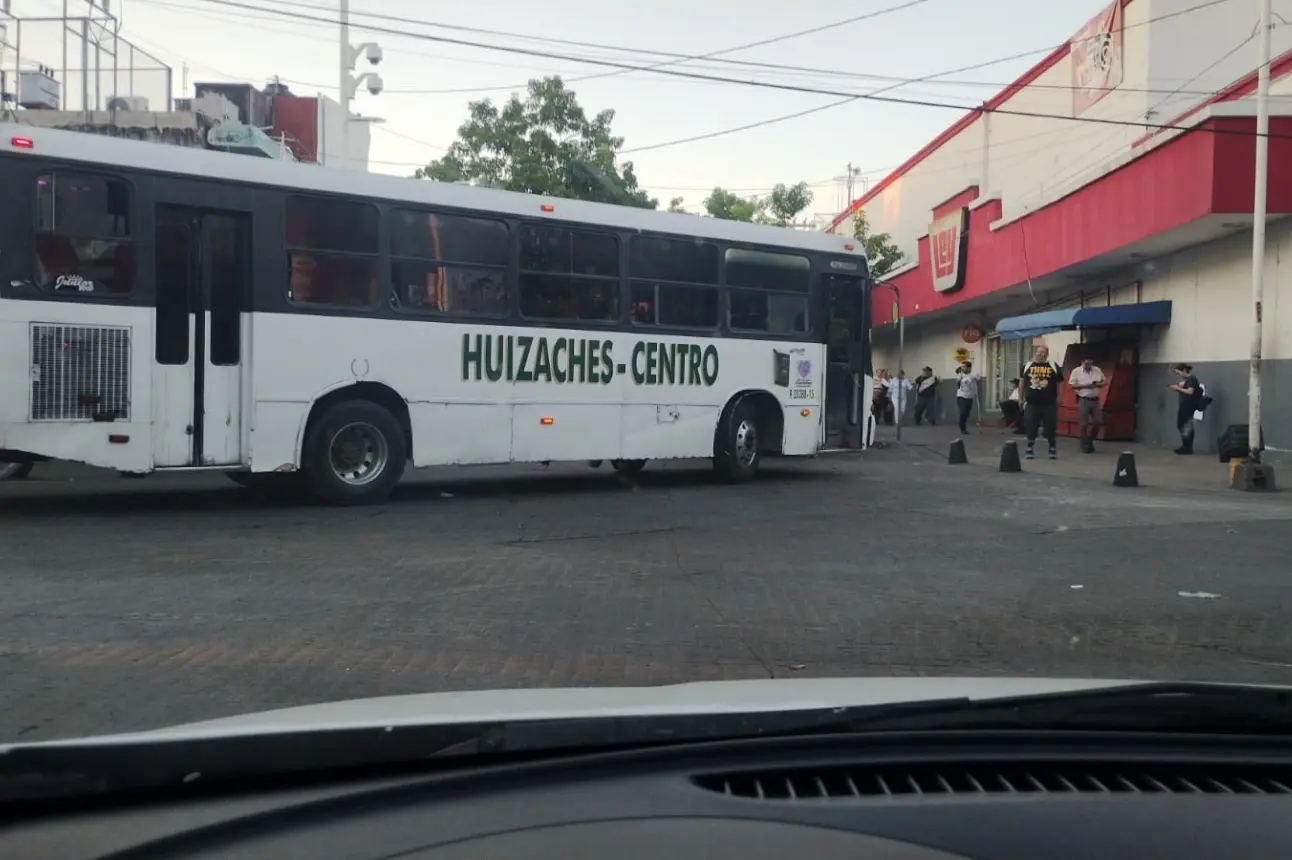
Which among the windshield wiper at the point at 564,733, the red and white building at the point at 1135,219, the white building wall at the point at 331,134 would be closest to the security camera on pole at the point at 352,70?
the white building wall at the point at 331,134

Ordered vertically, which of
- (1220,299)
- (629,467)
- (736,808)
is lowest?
(629,467)

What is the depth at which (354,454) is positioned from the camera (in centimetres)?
1177

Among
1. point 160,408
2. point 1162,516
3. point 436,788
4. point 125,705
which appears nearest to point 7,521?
point 160,408

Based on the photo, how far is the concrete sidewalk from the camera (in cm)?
1591

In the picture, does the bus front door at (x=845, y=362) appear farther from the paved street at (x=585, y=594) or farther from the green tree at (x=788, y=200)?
the green tree at (x=788, y=200)

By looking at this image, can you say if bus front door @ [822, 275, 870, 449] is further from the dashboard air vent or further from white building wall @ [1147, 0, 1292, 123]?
the dashboard air vent

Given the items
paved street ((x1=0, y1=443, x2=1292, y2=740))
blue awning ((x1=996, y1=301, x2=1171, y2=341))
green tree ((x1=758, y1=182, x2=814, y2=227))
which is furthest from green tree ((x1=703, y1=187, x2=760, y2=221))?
paved street ((x1=0, y1=443, x2=1292, y2=740))

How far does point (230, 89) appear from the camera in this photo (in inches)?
1278

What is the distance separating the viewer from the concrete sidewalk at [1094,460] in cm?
1591

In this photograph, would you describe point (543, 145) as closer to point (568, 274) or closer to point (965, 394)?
point (965, 394)

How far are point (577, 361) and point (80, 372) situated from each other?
521cm

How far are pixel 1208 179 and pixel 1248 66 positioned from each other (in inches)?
251

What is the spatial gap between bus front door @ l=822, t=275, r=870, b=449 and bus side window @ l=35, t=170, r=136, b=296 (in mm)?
9014

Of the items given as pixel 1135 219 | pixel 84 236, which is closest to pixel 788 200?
pixel 1135 219
